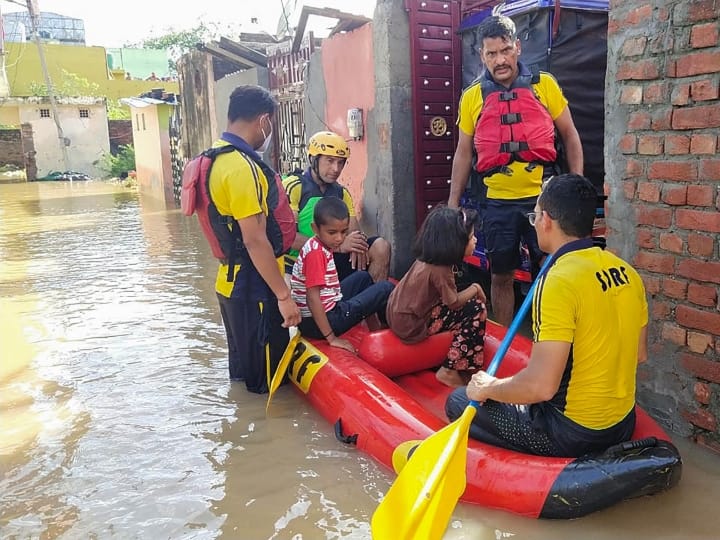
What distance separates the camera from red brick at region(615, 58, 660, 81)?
277 centimetres

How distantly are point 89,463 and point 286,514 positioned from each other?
3.56ft

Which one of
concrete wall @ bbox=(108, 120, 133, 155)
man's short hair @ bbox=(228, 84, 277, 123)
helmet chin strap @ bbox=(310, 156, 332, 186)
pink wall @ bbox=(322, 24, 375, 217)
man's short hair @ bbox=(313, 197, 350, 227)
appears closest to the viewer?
man's short hair @ bbox=(228, 84, 277, 123)

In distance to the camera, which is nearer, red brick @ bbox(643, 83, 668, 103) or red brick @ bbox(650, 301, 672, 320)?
red brick @ bbox(643, 83, 668, 103)

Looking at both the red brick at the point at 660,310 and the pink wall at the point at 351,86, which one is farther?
the pink wall at the point at 351,86

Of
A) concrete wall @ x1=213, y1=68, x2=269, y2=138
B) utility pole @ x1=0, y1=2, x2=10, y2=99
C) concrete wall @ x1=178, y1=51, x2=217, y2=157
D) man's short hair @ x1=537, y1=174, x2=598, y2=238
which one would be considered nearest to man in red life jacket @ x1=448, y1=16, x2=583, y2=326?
man's short hair @ x1=537, y1=174, x2=598, y2=238

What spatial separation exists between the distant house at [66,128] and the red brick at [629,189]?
2520 centimetres

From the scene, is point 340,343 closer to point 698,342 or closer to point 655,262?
point 655,262

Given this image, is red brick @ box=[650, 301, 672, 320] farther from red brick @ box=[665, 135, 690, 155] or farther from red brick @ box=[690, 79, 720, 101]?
red brick @ box=[690, 79, 720, 101]

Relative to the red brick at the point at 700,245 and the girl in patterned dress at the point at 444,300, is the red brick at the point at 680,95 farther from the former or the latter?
the girl in patterned dress at the point at 444,300

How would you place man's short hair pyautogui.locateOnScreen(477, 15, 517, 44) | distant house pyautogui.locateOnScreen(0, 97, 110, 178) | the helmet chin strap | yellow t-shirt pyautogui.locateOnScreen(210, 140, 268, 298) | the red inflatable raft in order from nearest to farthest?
the red inflatable raft < yellow t-shirt pyautogui.locateOnScreen(210, 140, 268, 298) < man's short hair pyautogui.locateOnScreen(477, 15, 517, 44) < the helmet chin strap < distant house pyautogui.locateOnScreen(0, 97, 110, 178)

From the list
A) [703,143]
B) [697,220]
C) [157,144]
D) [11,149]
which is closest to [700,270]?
[697,220]

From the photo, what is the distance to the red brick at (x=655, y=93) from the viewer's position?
9.00 ft

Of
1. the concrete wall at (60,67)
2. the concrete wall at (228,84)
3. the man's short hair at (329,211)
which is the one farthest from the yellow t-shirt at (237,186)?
the concrete wall at (60,67)

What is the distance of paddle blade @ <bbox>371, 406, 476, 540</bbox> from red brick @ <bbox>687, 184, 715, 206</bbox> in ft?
4.07
